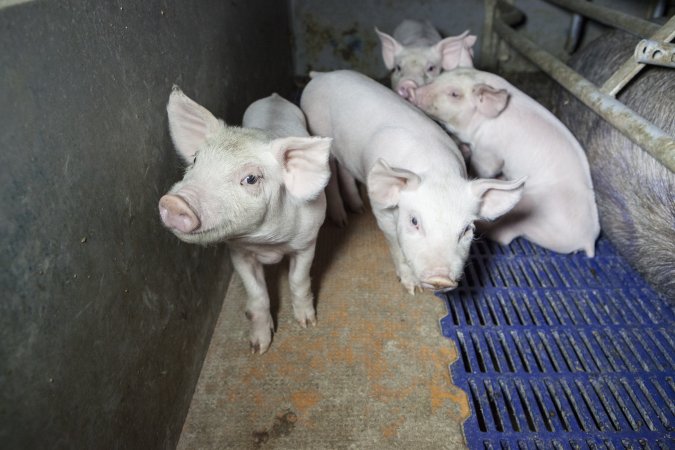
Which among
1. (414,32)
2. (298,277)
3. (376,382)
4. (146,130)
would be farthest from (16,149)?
(414,32)

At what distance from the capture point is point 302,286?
2.59 m

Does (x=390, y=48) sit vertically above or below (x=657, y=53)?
below

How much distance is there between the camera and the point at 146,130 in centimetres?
192

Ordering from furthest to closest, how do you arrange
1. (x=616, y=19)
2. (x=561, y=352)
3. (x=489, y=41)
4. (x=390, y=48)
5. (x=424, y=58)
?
(x=489, y=41), (x=390, y=48), (x=424, y=58), (x=616, y=19), (x=561, y=352)

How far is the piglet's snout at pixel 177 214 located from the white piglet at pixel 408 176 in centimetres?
85

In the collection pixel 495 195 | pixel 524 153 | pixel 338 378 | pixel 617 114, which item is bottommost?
pixel 338 378

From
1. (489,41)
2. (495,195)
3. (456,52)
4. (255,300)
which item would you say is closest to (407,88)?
(456,52)

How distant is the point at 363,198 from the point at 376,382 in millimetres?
1818

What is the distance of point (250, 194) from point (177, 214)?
343 millimetres

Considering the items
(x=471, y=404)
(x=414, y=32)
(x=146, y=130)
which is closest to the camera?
(x=146, y=130)

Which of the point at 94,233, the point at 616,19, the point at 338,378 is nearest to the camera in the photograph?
the point at 94,233

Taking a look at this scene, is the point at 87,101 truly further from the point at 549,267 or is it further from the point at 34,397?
the point at 549,267

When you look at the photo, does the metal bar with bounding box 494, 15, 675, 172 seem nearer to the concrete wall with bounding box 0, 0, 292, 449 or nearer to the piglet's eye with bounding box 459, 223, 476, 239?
the piglet's eye with bounding box 459, 223, 476, 239

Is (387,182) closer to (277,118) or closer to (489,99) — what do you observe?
(277,118)
